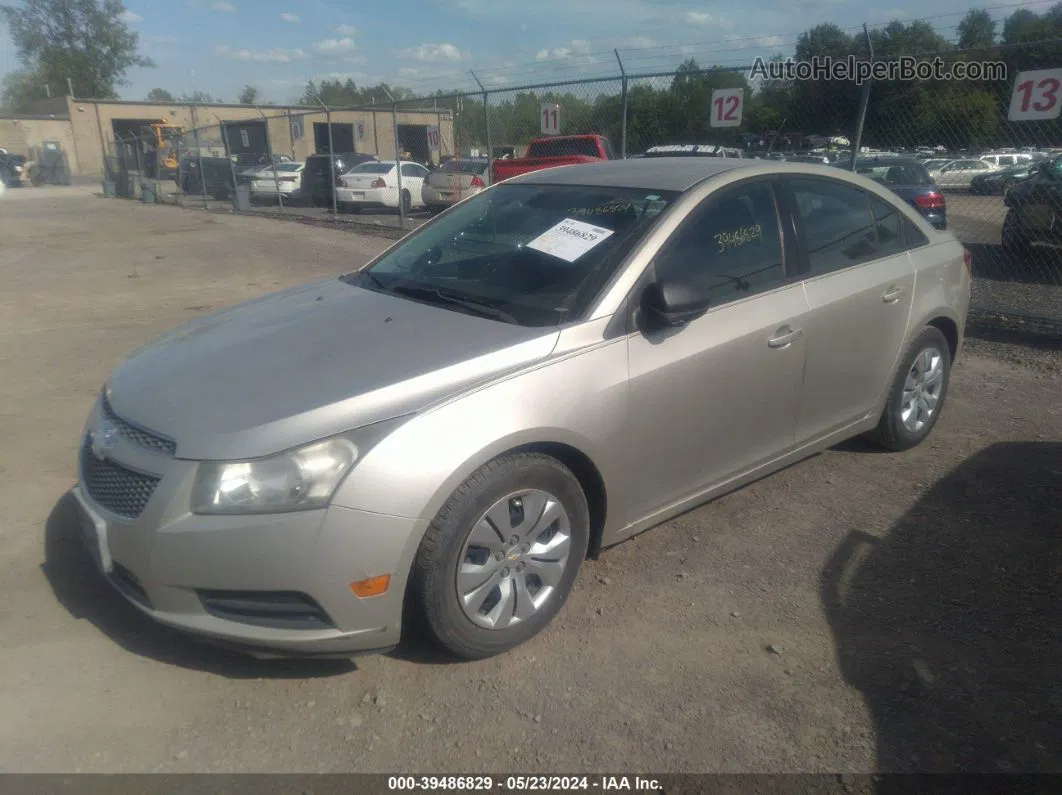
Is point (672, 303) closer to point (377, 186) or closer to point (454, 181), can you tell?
point (454, 181)

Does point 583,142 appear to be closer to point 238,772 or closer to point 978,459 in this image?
point 978,459

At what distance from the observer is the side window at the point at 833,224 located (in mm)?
3979

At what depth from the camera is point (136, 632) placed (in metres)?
3.10

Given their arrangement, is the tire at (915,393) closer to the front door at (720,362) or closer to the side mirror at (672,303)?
the front door at (720,362)

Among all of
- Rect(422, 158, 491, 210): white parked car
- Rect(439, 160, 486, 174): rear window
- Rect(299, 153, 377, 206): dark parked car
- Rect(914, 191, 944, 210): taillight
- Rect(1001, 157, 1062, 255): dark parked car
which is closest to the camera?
Rect(1001, 157, 1062, 255): dark parked car

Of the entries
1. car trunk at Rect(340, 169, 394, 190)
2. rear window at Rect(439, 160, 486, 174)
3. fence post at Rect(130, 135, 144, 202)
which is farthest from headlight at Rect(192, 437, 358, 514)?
fence post at Rect(130, 135, 144, 202)

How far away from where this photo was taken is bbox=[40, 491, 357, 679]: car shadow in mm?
2910

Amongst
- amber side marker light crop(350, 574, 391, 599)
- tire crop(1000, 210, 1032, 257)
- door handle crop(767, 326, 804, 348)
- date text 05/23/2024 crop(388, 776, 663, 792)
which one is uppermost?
door handle crop(767, 326, 804, 348)

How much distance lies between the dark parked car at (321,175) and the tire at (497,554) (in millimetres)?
20765

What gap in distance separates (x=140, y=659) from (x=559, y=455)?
66.0 inches

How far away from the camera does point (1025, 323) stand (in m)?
7.57

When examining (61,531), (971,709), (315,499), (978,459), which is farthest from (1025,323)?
(61,531)

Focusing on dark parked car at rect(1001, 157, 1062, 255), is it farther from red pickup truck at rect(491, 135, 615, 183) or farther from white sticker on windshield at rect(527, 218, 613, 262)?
white sticker on windshield at rect(527, 218, 613, 262)

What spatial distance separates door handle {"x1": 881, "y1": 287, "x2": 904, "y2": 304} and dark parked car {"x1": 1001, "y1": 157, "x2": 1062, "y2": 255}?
7.74m
